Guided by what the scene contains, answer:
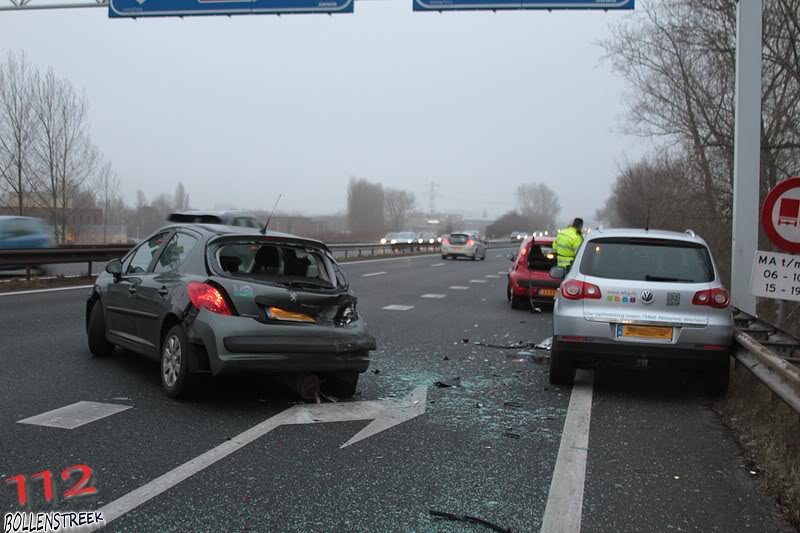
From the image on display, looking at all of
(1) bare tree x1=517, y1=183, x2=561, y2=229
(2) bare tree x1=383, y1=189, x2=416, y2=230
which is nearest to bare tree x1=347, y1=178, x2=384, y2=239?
(2) bare tree x1=383, y1=189, x2=416, y2=230

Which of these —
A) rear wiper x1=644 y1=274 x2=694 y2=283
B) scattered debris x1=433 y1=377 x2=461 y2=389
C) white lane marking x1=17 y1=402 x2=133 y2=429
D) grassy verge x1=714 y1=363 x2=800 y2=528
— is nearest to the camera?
grassy verge x1=714 y1=363 x2=800 y2=528

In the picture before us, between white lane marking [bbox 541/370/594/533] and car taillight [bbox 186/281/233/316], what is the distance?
2789 millimetres

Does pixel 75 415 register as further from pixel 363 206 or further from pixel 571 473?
pixel 363 206

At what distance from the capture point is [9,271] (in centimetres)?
1842

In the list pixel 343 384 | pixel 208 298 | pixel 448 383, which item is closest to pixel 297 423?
pixel 343 384

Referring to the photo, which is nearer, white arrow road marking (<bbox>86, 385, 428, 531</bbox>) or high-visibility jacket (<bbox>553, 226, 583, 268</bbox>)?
white arrow road marking (<bbox>86, 385, 428, 531</bbox>)

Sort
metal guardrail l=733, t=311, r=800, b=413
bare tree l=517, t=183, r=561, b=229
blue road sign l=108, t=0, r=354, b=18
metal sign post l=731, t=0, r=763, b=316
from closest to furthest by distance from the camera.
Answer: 1. metal guardrail l=733, t=311, r=800, b=413
2. metal sign post l=731, t=0, r=763, b=316
3. blue road sign l=108, t=0, r=354, b=18
4. bare tree l=517, t=183, r=561, b=229

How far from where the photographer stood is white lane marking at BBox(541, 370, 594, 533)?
141 inches

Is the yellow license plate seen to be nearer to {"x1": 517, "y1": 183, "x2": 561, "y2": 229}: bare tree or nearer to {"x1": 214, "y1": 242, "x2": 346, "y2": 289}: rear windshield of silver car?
{"x1": 214, "y1": 242, "x2": 346, "y2": 289}: rear windshield of silver car

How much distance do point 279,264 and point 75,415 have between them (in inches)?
81.3

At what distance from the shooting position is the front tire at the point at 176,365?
224 inches

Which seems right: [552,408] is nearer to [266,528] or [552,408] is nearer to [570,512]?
[570,512]

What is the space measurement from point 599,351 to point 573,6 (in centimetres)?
922

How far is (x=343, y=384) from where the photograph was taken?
6285 millimetres
